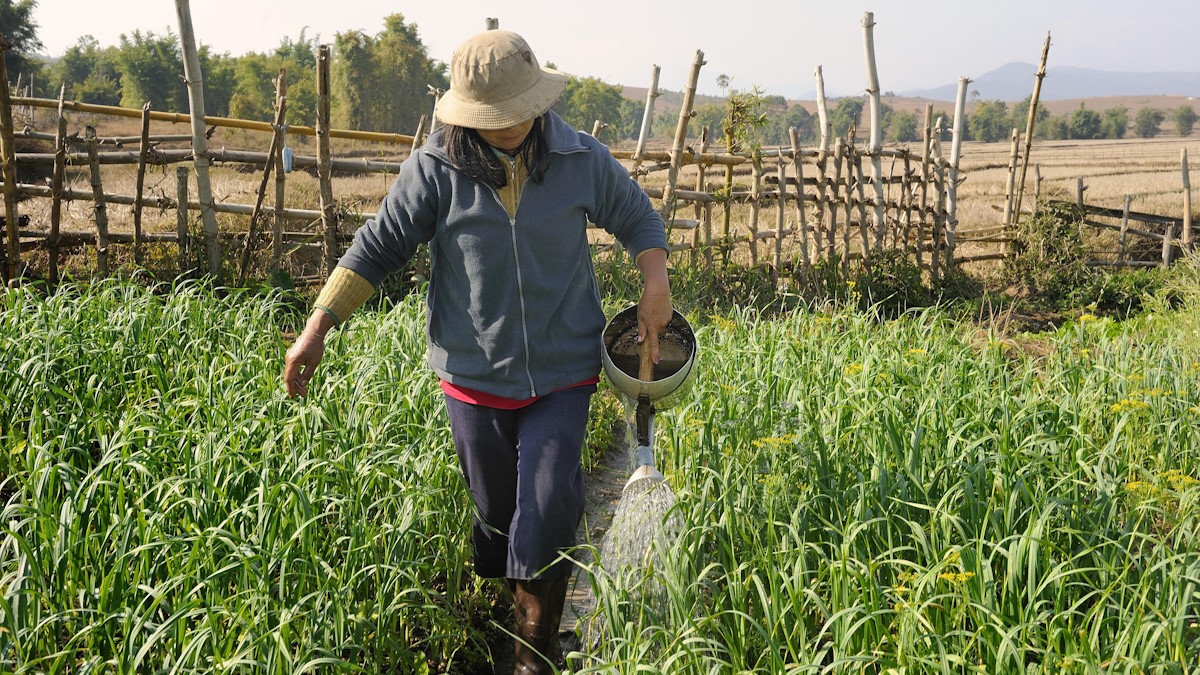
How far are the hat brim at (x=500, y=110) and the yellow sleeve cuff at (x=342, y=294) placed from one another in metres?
0.48

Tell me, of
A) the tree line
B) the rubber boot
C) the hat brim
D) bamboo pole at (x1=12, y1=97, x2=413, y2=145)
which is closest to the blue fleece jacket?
the hat brim

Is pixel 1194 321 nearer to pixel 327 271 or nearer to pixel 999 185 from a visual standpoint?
pixel 327 271

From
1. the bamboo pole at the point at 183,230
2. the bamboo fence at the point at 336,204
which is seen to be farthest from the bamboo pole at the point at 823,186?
the bamboo pole at the point at 183,230

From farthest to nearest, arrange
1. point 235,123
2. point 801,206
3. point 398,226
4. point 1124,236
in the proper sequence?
point 1124,236 < point 801,206 < point 235,123 < point 398,226

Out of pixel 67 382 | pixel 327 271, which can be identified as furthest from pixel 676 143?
pixel 67 382

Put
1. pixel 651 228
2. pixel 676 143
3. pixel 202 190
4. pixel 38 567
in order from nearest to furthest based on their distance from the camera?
pixel 38 567
pixel 651 228
pixel 202 190
pixel 676 143

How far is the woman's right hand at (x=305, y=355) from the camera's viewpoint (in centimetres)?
231

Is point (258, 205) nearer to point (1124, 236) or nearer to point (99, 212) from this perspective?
point (99, 212)

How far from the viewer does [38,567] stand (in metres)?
2.12

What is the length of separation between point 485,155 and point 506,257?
0.82ft

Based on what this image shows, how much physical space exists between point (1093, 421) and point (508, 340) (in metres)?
2.40

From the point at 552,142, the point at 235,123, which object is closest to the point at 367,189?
the point at 235,123

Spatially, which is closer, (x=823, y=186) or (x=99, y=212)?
(x=99, y=212)

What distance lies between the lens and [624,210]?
2498 millimetres
